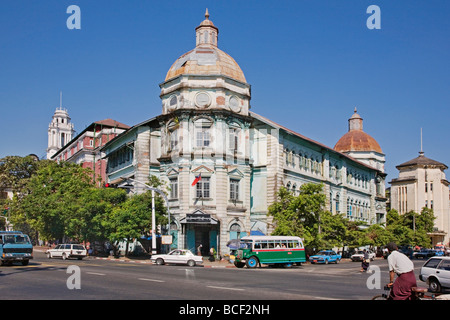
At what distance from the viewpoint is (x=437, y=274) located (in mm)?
21188

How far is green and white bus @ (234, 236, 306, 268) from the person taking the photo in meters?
36.8

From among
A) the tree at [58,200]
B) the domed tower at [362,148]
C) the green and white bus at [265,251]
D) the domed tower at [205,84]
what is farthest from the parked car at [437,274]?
the domed tower at [362,148]

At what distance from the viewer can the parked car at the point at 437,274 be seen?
20.9m

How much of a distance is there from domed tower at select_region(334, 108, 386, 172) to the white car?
177 ft

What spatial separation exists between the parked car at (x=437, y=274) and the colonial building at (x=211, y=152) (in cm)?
2511

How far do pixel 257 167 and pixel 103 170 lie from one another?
28.3m

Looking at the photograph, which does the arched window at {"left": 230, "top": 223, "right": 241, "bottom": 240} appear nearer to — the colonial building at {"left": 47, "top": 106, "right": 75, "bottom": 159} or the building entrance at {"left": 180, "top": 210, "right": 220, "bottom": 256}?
the building entrance at {"left": 180, "top": 210, "right": 220, "bottom": 256}

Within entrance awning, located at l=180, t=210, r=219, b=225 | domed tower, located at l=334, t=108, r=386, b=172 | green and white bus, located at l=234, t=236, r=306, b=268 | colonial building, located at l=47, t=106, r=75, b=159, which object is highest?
Answer: colonial building, located at l=47, t=106, r=75, b=159

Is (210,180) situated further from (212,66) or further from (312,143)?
(312,143)

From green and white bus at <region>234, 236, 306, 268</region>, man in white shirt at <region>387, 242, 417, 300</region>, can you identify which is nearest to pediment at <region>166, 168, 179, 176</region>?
green and white bus at <region>234, 236, 306, 268</region>

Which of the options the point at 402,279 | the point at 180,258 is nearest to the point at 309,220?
the point at 180,258

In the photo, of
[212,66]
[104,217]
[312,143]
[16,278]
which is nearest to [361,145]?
[312,143]

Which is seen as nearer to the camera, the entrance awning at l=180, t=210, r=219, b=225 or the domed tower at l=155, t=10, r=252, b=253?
the entrance awning at l=180, t=210, r=219, b=225

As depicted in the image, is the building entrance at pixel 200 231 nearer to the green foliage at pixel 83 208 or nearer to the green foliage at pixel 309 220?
the green foliage at pixel 83 208
